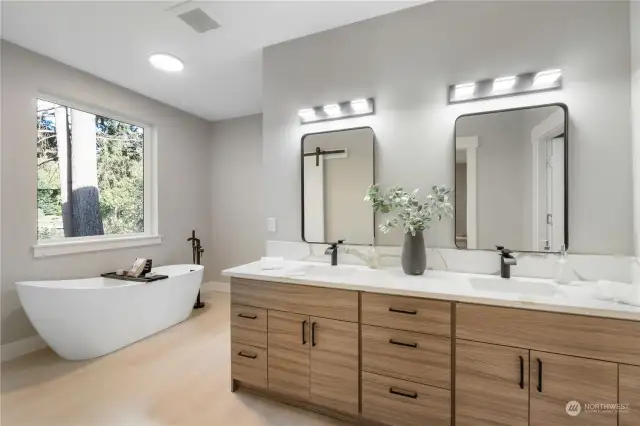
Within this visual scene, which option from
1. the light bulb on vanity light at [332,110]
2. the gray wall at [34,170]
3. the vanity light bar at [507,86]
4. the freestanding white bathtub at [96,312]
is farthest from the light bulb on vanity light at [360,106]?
the gray wall at [34,170]

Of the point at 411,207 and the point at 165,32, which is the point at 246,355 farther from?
the point at 165,32

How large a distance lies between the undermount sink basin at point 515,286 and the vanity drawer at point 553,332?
221mm

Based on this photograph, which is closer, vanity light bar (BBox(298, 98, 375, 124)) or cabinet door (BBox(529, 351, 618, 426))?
cabinet door (BBox(529, 351, 618, 426))

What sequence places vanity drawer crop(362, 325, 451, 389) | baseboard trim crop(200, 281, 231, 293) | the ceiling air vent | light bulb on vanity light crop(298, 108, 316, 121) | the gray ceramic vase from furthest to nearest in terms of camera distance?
baseboard trim crop(200, 281, 231, 293) → light bulb on vanity light crop(298, 108, 316, 121) → the ceiling air vent → the gray ceramic vase → vanity drawer crop(362, 325, 451, 389)

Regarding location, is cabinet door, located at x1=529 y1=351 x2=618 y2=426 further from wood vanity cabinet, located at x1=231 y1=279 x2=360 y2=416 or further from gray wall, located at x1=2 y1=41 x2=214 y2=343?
gray wall, located at x1=2 y1=41 x2=214 y2=343

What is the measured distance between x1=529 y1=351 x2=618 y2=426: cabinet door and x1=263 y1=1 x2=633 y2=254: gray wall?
0.77 m

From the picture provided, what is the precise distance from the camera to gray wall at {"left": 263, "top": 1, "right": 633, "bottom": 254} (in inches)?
66.4

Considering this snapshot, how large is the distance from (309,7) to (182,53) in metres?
1.32

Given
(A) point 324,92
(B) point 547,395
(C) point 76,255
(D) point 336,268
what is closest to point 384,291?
(D) point 336,268

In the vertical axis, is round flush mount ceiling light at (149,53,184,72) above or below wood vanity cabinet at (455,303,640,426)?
above

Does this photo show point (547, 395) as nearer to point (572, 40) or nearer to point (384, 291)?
point (384, 291)

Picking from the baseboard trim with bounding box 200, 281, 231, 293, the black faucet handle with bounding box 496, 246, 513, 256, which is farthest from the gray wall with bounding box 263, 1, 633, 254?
the baseboard trim with bounding box 200, 281, 231, 293

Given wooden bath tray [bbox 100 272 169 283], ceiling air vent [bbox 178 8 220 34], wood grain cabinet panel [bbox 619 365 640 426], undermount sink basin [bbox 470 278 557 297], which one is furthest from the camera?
wooden bath tray [bbox 100 272 169 283]

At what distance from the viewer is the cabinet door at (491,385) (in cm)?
136
